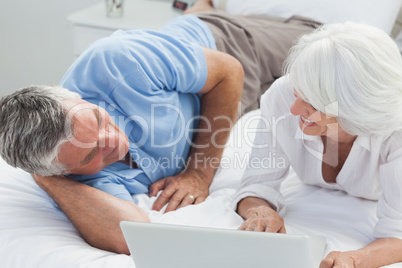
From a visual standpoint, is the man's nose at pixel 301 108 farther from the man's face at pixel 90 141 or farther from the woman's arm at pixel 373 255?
the man's face at pixel 90 141

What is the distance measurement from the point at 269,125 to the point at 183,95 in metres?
0.29

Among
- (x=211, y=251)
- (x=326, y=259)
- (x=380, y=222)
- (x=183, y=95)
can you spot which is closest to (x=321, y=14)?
(x=183, y=95)

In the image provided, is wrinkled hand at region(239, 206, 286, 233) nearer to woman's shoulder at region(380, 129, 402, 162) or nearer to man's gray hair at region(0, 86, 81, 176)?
woman's shoulder at region(380, 129, 402, 162)

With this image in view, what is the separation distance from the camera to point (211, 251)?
88cm

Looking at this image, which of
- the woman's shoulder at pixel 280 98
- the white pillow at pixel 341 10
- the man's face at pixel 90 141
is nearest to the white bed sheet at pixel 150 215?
the man's face at pixel 90 141

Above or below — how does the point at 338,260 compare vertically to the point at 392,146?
below

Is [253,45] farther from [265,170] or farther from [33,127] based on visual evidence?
[33,127]

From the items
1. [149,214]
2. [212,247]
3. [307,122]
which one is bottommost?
[149,214]

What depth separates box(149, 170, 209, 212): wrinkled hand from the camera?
1.35 m

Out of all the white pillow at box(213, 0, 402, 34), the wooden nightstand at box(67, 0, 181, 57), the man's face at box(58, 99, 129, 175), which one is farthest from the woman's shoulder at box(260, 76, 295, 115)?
the wooden nightstand at box(67, 0, 181, 57)

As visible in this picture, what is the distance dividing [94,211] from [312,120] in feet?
1.66

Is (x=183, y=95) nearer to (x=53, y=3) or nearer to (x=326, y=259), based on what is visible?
(x=326, y=259)

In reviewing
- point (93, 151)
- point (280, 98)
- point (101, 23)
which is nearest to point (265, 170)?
point (280, 98)

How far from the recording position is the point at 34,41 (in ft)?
9.18
